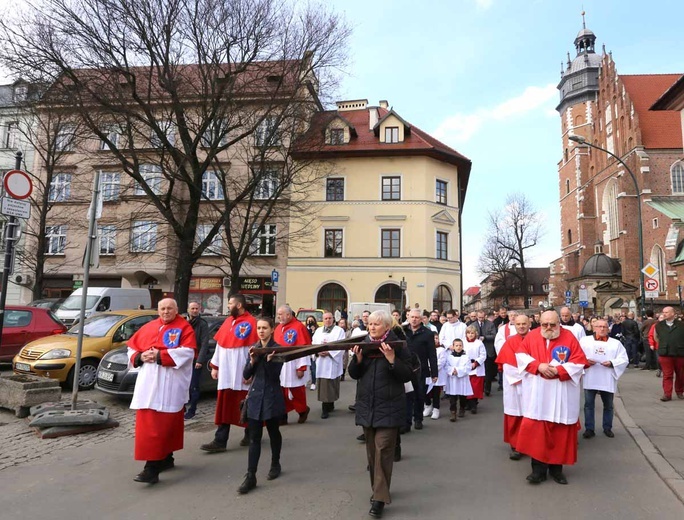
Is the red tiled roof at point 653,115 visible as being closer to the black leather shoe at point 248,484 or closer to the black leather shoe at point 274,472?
the black leather shoe at point 274,472

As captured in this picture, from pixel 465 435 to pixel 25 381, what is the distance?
7412 mm

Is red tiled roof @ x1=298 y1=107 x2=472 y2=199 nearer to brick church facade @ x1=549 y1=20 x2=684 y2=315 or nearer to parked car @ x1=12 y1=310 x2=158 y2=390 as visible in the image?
brick church facade @ x1=549 y1=20 x2=684 y2=315

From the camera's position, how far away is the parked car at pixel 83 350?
1023cm

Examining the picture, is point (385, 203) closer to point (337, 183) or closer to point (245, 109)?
point (337, 183)

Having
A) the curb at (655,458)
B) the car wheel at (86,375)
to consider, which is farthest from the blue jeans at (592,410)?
the car wheel at (86,375)

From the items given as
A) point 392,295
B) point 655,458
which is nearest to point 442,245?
point 392,295

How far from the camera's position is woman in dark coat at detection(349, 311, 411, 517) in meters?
4.54

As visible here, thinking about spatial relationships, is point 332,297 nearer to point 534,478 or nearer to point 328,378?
point 328,378

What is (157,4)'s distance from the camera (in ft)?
52.3

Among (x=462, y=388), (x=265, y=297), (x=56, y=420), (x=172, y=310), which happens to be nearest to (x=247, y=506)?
(x=172, y=310)

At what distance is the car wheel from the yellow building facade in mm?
21322

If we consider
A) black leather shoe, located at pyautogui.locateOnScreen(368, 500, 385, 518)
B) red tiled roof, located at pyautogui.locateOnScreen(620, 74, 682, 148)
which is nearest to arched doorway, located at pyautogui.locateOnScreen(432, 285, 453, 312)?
black leather shoe, located at pyautogui.locateOnScreen(368, 500, 385, 518)

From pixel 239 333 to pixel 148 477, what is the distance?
7.16ft

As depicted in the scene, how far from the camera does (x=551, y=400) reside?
17.6 ft
